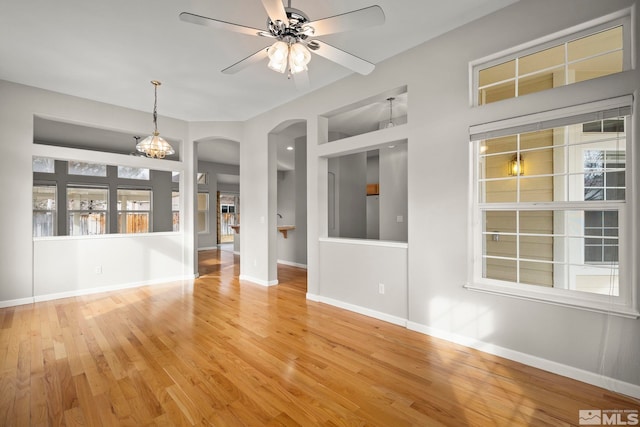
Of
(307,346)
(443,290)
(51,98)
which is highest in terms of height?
(51,98)

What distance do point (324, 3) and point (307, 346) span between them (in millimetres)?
3124

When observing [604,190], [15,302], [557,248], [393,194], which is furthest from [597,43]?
[15,302]

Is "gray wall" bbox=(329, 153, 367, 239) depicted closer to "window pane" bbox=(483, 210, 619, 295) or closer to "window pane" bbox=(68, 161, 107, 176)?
"window pane" bbox=(483, 210, 619, 295)

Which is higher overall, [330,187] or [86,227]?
[330,187]

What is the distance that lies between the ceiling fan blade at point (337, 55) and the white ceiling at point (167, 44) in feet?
1.93

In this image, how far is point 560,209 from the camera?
235cm

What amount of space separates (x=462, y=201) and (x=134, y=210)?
945cm

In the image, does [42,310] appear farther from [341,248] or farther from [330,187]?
[330,187]

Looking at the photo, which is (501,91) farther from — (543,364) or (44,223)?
(44,223)

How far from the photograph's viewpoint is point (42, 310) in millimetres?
3854

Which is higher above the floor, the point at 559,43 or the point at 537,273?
the point at 559,43

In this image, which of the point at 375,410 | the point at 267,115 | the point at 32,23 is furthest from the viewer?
the point at 267,115

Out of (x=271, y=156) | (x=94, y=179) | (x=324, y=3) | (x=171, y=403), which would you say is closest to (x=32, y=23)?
(x=324, y=3)

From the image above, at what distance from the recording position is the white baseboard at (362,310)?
3368mm
